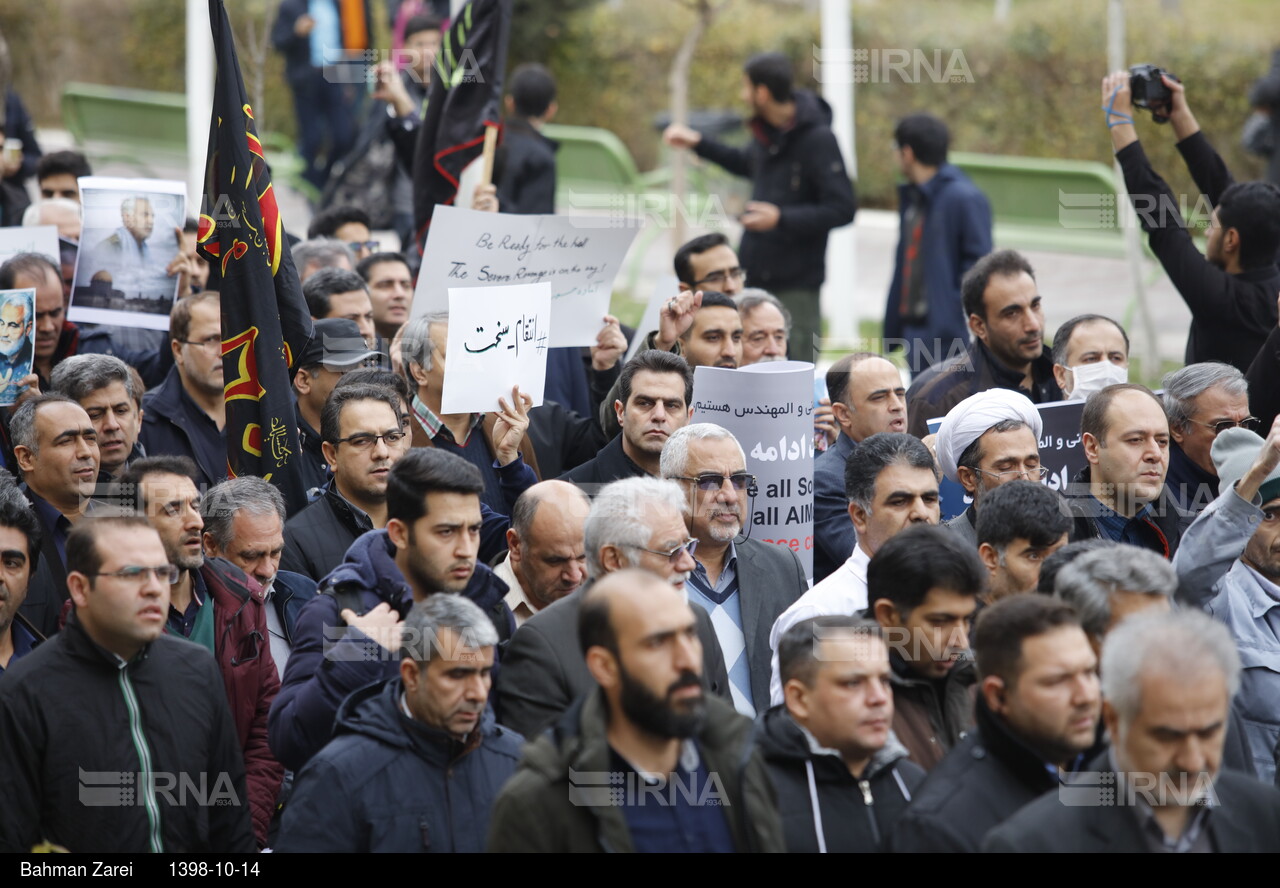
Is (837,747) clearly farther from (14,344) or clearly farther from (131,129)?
(131,129)

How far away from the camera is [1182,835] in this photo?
3850 millimetres

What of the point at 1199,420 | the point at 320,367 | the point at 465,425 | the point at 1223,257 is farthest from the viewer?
the point at 1223,257

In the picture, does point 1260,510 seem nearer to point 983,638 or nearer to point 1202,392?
point 1202,392

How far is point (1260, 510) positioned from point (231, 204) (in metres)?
3.95

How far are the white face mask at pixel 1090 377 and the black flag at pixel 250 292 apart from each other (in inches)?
128

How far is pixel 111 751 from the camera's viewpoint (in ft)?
15.1

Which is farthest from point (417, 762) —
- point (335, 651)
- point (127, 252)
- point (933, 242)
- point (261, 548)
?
point (933, 242)

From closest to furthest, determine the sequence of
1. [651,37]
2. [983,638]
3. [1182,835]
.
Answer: [1182,835] → [983,638] → [651,37]

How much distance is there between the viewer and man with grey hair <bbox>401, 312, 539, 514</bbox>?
6609 millimetres

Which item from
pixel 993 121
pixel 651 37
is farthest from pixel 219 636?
pixel 651 37

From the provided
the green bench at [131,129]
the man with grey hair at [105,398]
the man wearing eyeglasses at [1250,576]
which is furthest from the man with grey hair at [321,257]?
the green bench at [131,129]

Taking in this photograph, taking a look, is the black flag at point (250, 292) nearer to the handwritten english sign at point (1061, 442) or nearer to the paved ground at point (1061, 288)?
the handwritten english sign at point (1061, 442)

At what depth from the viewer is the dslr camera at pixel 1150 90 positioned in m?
8.19

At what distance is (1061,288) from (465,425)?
9.84 metres
